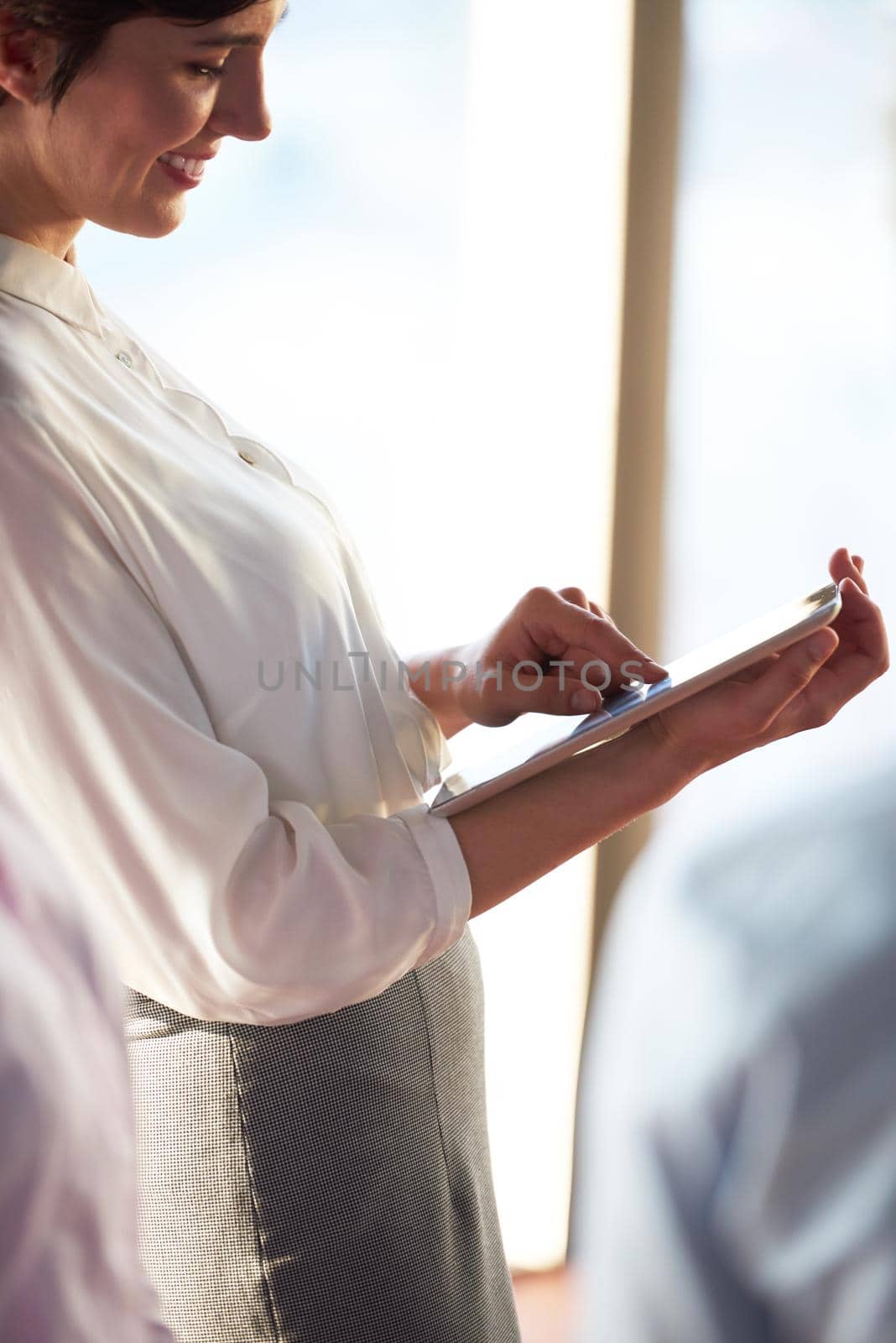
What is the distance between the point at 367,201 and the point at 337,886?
1.32 meters

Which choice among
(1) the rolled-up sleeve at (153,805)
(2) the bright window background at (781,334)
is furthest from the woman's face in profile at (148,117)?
(2) the bright window background at (781,334)

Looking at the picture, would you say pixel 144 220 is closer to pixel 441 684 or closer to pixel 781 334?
pixel 441 684

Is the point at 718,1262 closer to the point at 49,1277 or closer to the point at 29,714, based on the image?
the point at 49,1277

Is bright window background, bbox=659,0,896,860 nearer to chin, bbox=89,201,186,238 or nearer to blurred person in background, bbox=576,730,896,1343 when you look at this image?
chin, bbox=89,201,186,238

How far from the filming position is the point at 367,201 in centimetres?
→ 178

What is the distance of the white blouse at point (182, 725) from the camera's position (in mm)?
700

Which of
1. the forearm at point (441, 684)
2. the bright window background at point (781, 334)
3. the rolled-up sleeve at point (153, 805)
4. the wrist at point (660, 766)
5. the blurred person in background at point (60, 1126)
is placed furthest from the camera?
the bright window background at point (781, 334)

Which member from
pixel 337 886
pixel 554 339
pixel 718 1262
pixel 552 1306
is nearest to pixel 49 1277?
pixel 718 1262

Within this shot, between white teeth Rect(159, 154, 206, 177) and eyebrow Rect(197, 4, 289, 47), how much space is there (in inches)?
3.0

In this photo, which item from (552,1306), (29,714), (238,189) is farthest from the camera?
(552,1306)

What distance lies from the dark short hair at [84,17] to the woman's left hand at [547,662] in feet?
1.39

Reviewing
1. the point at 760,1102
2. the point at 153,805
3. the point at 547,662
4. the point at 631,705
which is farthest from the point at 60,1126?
the point at 547,662

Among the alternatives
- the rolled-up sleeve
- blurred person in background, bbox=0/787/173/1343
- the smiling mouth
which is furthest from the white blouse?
blurred person in background, bbox=0/787/173/1343

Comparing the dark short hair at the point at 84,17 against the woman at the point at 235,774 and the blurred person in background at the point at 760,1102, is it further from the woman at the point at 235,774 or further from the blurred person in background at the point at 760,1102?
the blurred person in background at the point at 760,1102
